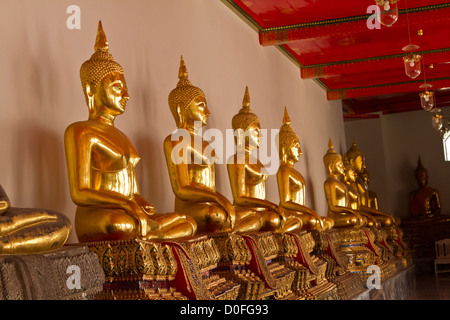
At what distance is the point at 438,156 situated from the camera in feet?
43.7

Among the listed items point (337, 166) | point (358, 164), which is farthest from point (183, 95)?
point (358, 164)

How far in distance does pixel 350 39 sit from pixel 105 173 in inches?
205

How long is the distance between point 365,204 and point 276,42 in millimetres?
4465

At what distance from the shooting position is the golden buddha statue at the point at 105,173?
9.93ft

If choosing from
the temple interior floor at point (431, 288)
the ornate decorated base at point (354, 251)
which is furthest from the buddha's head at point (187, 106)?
the temple interior floor at point (431, 288)

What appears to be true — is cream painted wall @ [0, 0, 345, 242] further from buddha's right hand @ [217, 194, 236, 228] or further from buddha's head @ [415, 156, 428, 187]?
buddha's head @ [415, 156, 428, 187]

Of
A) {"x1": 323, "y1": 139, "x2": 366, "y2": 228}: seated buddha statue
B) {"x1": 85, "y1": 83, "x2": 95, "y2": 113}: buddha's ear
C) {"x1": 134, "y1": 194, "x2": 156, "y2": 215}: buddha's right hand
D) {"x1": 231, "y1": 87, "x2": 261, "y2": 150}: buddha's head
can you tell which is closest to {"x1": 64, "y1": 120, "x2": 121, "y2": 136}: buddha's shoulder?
{"x1": 85, "y1": 83, "x2": 95, "y2": 113}: buddha's ear

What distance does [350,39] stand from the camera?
306 inches

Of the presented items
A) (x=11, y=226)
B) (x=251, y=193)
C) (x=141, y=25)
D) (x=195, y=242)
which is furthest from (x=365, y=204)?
(x=11, y=226)

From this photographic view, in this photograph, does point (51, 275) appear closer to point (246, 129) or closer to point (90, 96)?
point (90, 96)
